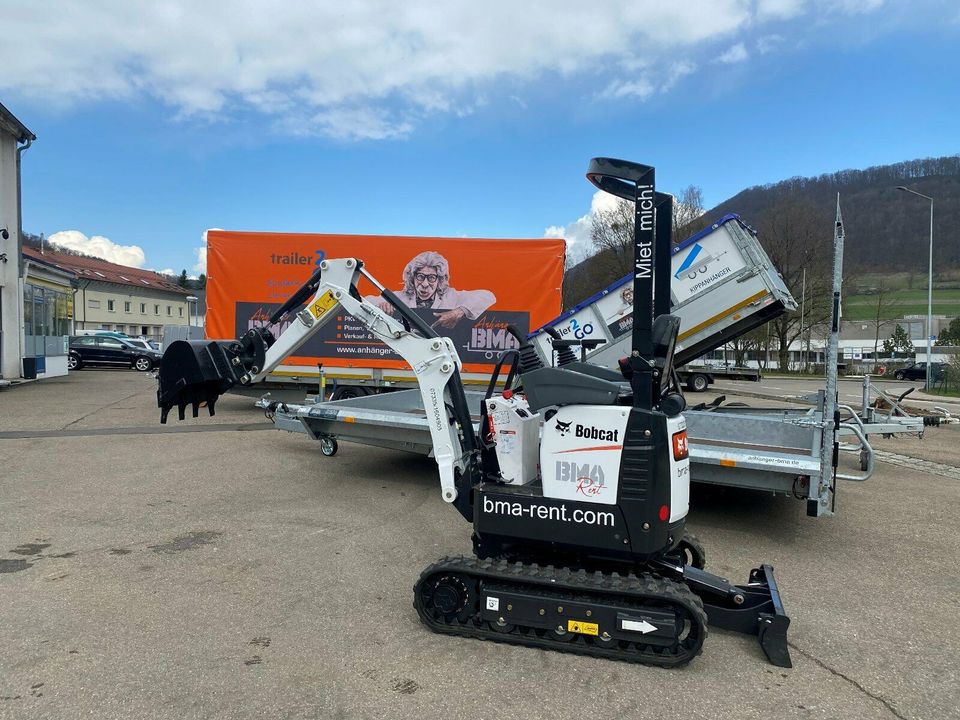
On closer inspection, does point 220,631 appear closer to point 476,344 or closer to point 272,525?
point 272,525

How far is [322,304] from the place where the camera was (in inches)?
187

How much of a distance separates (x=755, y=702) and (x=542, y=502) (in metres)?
1.41

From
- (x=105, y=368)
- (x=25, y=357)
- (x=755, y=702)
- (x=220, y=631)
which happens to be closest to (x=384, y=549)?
(x=220, y=631)

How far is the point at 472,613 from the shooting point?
12.2ft

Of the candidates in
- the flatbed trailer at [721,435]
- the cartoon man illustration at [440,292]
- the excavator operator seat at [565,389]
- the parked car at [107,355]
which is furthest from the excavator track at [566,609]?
the parked car at [107,355]

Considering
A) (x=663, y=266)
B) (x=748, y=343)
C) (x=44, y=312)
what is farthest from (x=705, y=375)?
(x=44, y=312)

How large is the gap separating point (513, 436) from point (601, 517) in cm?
76

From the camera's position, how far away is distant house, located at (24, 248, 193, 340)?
176 ft

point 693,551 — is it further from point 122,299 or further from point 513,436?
point 122,299

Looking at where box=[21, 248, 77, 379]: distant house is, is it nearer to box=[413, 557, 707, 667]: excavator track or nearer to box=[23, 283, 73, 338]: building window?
box=[23, 283, 73, 338]: building window

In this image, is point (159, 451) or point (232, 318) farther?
point (232, 318)

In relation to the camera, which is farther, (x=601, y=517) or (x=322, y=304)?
(x=322, y=304)

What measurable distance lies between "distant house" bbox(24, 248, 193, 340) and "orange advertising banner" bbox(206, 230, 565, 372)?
44.7 meters

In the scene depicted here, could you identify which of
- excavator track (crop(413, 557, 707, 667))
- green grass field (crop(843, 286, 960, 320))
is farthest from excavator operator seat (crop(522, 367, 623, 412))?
green grass field (crop(843, 286, 960, 320))
